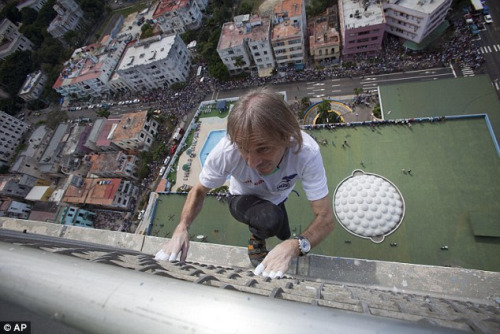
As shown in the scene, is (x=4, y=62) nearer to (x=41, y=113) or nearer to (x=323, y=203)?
(x=41, y=113)

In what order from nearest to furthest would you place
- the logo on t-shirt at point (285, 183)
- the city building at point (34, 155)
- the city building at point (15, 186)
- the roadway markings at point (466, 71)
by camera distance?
the logo on t-shirt at point (285, 183), the roadway markings at point (466, 71), the city building at point (15, 186), the city building at point (34, 155)

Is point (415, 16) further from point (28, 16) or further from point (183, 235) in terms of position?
point (28, 16)

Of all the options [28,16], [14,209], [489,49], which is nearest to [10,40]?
[28,16]

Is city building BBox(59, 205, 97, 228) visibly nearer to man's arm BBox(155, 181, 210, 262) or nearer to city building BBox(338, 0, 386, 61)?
man's arm BBox(155, 181, 210, 262)

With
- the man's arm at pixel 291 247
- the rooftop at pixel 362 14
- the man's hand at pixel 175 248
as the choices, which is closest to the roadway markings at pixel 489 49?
the rooftop at pixel 362 14

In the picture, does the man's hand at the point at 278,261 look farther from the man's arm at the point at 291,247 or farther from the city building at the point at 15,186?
the city building at the point at 15,186

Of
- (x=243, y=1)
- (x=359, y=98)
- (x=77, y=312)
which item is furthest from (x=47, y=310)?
(x=243, y=1)
